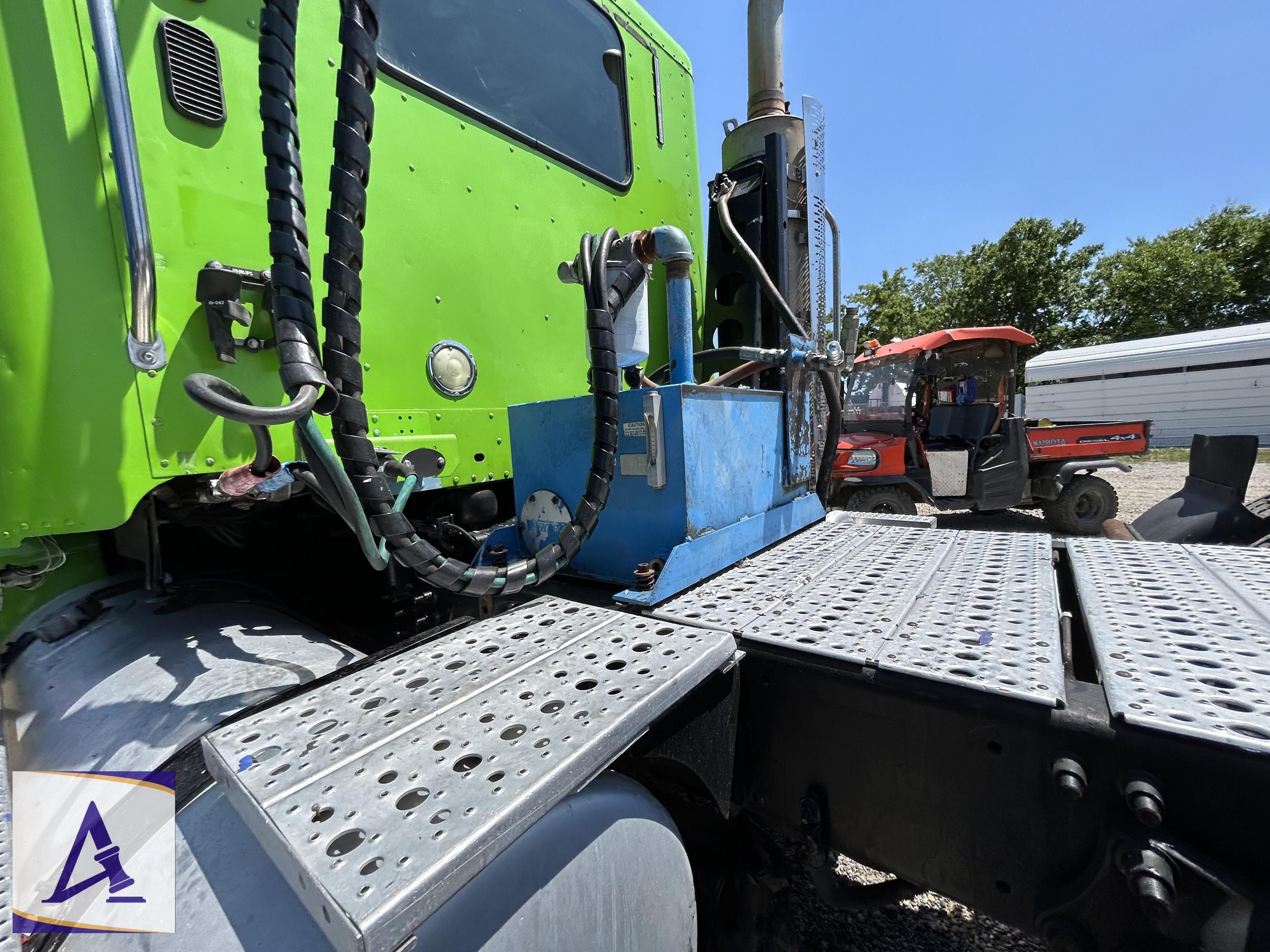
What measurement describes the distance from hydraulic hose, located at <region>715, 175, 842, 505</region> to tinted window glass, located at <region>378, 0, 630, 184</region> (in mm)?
564

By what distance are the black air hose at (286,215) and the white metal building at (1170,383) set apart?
66.1 feet

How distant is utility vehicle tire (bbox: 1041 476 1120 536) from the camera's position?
6906mm

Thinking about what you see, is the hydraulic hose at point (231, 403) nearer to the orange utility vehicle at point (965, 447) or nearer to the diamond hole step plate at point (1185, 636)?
the diamond hole step plate at point (1185, 636)

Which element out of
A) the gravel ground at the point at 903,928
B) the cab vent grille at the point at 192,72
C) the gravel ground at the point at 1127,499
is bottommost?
the gravel ground at the point at 1127,499

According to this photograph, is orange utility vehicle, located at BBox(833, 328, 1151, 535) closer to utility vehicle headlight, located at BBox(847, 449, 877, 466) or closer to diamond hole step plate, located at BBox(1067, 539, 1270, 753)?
utility vehicle headlight, located at BBox(847, 449, 877, 466)

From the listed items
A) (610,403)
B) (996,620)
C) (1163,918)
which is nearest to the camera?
(1163,918)

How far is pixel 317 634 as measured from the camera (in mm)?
1757

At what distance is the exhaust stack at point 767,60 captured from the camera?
2836 mm

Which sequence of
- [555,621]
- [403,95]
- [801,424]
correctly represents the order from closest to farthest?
[555,621], [403,95], [801,424]

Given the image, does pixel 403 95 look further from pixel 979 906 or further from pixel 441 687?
pixel 979 906

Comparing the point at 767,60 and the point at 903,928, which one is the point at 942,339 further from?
the point at 903,928

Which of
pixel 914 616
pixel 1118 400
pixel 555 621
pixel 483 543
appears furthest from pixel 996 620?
pixel 1118 400

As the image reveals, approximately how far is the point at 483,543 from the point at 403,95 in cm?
161

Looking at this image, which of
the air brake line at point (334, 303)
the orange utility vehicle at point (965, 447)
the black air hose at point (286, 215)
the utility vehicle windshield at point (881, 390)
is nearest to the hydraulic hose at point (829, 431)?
the air brake line at point (334, 303)
